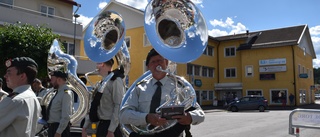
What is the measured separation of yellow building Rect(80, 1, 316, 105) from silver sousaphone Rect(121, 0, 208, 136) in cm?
2634

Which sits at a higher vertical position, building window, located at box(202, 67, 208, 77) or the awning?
building window, located at box(202, 67, 208, 77)

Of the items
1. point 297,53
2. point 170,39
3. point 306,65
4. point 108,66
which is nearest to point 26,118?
point 170,39

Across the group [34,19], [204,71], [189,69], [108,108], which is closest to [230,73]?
[204,71]

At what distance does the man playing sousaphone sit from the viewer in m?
2.76

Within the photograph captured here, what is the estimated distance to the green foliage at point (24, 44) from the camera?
1482 cm

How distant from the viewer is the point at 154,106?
295cm

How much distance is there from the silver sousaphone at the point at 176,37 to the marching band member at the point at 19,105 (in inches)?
34.4

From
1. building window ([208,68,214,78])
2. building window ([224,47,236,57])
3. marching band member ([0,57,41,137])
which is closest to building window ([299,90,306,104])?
building window ([224,47,236,57])

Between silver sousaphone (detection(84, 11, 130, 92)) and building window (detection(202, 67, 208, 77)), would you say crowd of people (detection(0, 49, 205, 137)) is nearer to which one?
silver sousaphone (detection(84, 11, 130, 92))

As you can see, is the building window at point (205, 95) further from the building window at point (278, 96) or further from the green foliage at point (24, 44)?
the green foliage at point (24, 44)

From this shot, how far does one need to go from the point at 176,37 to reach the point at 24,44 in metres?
13.7

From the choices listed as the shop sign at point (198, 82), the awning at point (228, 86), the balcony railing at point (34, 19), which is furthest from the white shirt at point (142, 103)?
the awning at point (228, 86)

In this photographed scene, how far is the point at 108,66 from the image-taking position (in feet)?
15.9

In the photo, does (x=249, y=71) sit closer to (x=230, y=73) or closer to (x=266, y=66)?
(x=266, y=66)
